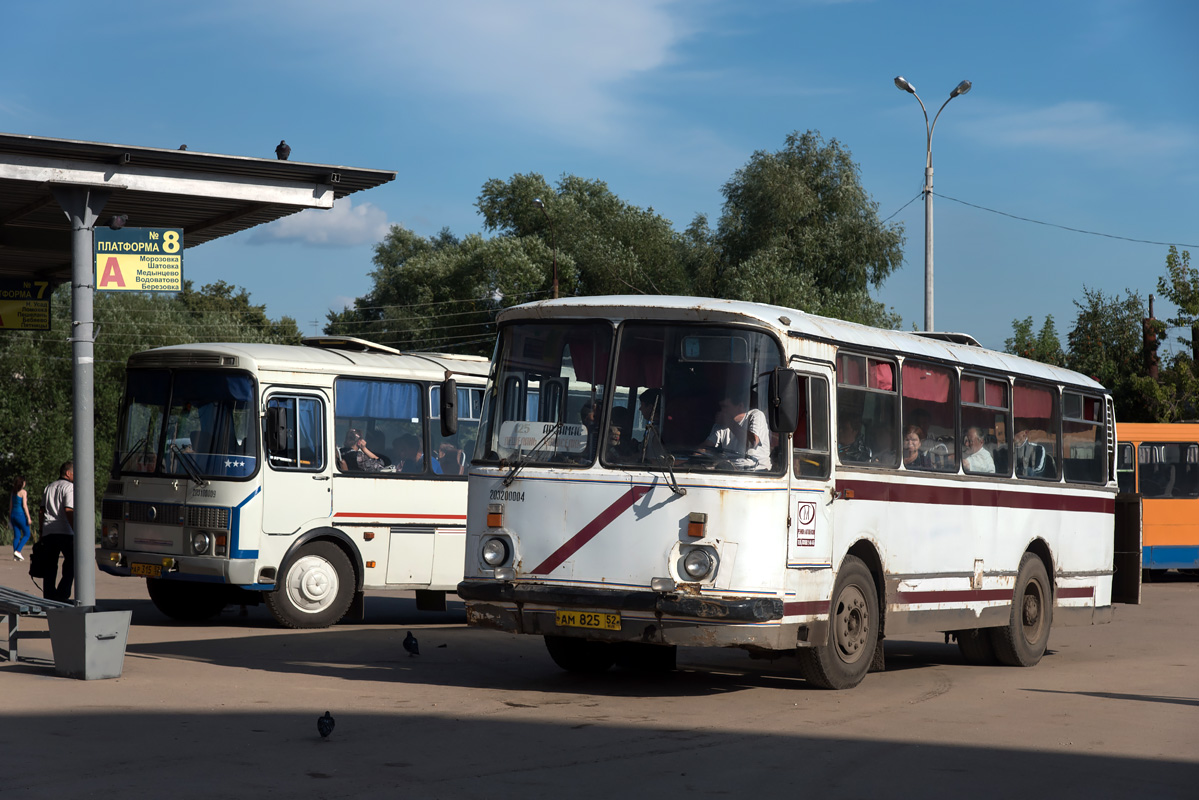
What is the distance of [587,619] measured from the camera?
411 inches

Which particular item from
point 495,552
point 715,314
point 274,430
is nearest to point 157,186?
point 274,430

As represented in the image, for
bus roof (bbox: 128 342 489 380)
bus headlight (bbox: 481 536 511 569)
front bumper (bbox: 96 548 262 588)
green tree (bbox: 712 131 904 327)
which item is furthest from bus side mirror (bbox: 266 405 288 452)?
green tree (bbox: 712 131 904 327)

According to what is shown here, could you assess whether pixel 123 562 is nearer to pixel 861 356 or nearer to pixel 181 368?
pixel 181 368

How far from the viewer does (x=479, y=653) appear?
14078mm

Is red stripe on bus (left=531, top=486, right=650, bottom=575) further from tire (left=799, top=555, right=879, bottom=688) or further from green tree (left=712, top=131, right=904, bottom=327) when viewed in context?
green tree (left=712, top=131, right=904, bottom=327)

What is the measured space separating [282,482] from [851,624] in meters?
7.30

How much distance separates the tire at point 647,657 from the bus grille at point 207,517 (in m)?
5.19

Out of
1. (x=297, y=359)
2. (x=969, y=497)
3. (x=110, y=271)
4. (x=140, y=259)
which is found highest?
(x=140, y=259)

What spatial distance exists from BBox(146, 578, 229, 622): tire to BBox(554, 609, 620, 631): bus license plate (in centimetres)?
807

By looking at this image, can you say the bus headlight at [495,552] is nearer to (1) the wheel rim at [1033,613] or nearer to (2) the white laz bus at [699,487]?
(2) the white laz bus at [699,487]

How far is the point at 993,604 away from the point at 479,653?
5.26m

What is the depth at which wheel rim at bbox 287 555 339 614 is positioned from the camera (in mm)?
16125

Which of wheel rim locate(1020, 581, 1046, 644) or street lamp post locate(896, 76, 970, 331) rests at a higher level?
street lamp post locate(896, 76, 970, 331)

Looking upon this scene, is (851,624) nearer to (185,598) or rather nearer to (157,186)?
(157,186)
